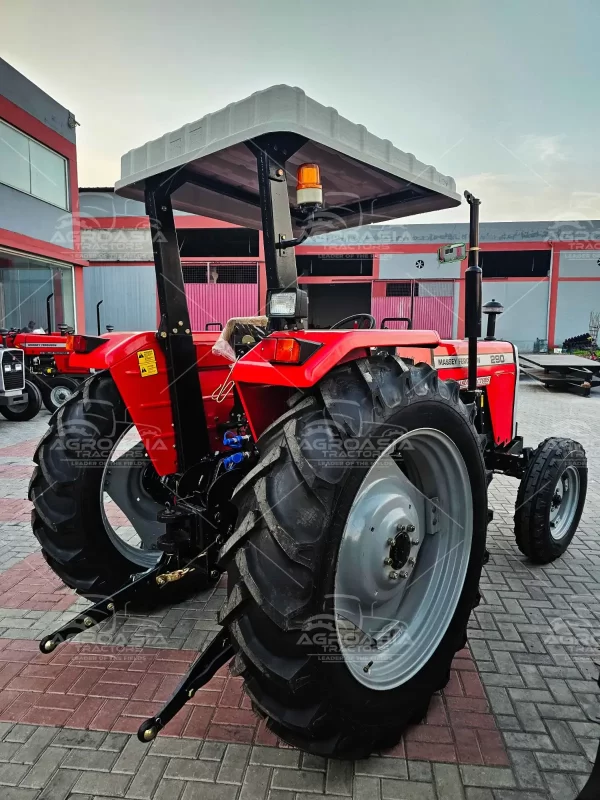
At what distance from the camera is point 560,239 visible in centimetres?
2008

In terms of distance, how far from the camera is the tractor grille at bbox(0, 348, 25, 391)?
27.5ft

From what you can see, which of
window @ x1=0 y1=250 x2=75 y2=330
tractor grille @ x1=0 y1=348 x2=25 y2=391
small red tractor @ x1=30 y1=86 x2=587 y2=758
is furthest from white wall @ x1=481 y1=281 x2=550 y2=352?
small red tractor @ x1=30 y1=86 x2=587 y2=758

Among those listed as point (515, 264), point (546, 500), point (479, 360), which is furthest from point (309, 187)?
point (515, 264)

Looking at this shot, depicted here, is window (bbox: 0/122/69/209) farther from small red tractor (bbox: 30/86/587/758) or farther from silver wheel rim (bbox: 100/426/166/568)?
small red tractor (bbox: 30/86/587/758)

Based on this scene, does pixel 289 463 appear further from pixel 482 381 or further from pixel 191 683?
pixel 482 381

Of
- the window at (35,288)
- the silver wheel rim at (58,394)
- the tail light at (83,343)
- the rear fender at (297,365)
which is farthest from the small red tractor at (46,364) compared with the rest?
the rear fender at (297,365)

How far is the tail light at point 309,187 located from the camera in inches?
65.1

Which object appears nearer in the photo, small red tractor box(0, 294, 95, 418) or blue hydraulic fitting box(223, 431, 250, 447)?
blue hydraulic fitting box(223, 431, 250, 447)

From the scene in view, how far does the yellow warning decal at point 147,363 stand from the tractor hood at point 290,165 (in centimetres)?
72

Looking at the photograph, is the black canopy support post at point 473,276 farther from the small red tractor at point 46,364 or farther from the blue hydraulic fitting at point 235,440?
the small red tractor at point 46,364

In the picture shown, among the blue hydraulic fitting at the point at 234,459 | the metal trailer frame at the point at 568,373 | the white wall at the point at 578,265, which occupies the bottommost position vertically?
the metal trailer frame at the point at 568,373

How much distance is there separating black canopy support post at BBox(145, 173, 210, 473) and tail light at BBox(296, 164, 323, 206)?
31.2 inches

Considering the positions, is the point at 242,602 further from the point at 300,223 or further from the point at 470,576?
the point at 300,223

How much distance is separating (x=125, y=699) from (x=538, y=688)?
1.73 m
